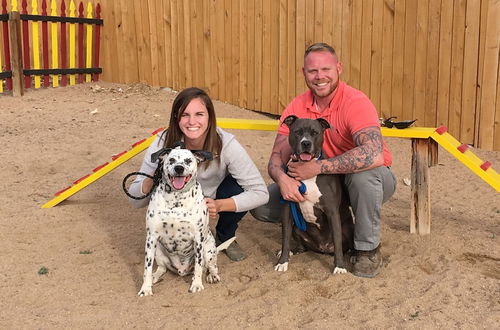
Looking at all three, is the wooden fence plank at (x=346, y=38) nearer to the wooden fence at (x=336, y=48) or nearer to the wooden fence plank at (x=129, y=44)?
the wooden fence at (x=336, y=48)

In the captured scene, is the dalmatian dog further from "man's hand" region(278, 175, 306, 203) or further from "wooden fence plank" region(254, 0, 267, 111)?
Answer: "wooden fence plank" region(254, 0, 267, 111)

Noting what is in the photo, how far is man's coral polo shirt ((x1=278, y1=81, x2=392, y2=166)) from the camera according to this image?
406 cm

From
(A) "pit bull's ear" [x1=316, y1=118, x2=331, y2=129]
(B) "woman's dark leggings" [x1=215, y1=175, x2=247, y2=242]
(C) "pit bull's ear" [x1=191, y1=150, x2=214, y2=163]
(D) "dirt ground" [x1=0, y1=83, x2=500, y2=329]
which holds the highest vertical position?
(A) "pit bull's ear" [x1=316, y1=118, x2=331, y2=129]

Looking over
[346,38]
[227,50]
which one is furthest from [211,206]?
[227,50]

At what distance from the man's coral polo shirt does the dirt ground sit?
2.86ft

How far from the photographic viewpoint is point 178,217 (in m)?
3.62

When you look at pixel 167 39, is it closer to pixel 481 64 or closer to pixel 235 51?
pixel 235 51

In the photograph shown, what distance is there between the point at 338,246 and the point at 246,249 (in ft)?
2.93

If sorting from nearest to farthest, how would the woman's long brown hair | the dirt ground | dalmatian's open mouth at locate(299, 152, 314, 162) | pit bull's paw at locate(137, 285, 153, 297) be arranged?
the dirt ground → pit bull's paw at locate(137, 285, 153, 297) → the woman's long brown hair → dalmatian's open mouth at locate(299, 152, 314, 162)

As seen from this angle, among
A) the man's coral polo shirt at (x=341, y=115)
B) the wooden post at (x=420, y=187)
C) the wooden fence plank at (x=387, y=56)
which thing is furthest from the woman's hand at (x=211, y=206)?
the wooden fence plank at (x=387, y=56)

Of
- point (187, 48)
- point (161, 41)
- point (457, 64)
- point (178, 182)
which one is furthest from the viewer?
point (161, 41)

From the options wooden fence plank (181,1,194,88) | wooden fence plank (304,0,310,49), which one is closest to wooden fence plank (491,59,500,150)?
wooden fence plank (304,0,310,49)

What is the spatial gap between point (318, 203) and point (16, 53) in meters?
7.60

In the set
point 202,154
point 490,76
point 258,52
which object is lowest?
point 202,154
